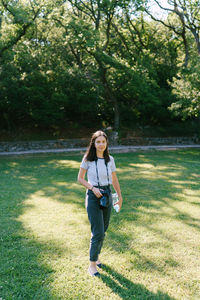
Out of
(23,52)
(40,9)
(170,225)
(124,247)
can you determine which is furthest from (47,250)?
(40,9)

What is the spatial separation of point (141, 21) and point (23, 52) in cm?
1090

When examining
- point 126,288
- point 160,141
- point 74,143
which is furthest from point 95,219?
point 160,141

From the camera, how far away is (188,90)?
15.2 m

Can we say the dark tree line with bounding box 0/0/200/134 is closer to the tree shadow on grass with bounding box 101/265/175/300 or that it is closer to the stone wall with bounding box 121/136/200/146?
the stone wall with bounding box 121/136/200/146

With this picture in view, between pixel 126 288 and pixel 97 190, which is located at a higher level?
pixel 97 190

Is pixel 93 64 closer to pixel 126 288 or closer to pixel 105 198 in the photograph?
pixel 105 198

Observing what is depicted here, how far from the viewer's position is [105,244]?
4633mm

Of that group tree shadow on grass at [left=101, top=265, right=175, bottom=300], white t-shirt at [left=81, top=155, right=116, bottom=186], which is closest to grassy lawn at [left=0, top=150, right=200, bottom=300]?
tree shadow on grass at [left=101, top=265, right=175, bottom=300]

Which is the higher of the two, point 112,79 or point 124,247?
point 112,79

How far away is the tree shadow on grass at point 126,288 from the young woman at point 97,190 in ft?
0.68

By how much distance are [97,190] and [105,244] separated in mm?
1635

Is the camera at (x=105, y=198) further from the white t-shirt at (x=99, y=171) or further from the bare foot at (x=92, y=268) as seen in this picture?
the bare foot at (x=92, y=268)

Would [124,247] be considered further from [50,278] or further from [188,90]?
[188,90]

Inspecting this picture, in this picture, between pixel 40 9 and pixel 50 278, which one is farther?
pixel 40 9
